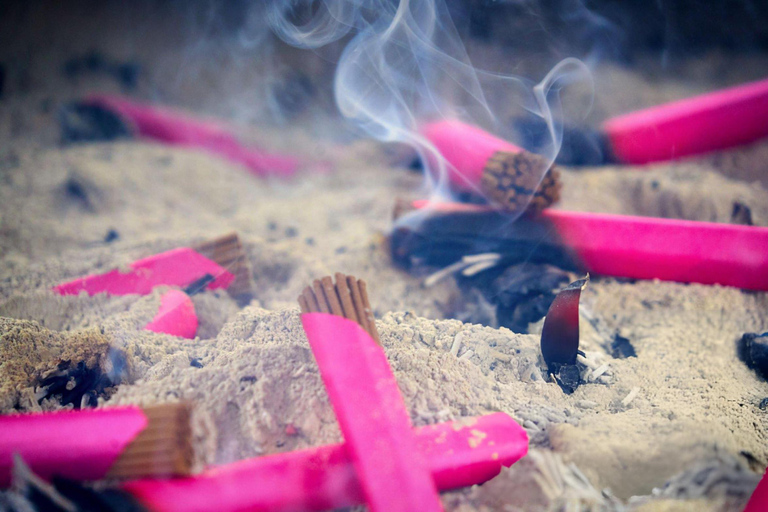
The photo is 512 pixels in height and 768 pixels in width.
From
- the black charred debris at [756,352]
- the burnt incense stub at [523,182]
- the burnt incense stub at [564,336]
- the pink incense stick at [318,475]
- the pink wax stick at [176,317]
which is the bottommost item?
the black charred debris at [756,352]

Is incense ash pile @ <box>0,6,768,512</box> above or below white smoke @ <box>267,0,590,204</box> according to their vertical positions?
below

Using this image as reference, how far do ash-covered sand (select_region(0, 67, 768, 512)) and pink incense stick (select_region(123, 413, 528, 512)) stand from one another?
8 centimetres

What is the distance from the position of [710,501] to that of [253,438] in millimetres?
1130

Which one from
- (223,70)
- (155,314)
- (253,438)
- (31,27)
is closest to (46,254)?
(155,314)

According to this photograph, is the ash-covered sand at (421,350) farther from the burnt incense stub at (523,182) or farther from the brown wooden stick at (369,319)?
the burnt incense stub at (523,182)

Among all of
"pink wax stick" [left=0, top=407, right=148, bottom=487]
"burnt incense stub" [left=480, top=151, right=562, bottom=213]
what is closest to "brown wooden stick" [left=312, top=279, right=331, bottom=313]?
"pink wax stick" [left=0, top=407, right=148, bottom=487]

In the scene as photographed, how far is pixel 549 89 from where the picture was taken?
2.60m

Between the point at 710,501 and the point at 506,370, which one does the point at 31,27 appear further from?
the point at 710,501

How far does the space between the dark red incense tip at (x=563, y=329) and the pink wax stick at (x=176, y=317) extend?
130 cm

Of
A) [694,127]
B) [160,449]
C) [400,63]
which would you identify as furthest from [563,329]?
[694,127]

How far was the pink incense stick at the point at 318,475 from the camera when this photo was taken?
996 mm

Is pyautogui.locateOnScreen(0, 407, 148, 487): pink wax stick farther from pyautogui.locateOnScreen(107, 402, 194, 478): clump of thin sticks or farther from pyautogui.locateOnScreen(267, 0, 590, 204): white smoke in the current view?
pyautogui.locateOnScreen(267, 0, 590, 204): white smoke

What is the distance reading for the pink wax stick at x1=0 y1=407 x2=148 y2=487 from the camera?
3.43 ft

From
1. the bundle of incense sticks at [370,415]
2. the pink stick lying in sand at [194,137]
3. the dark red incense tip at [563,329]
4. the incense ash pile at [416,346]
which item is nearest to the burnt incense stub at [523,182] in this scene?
the incense ash pile at [416,346]
